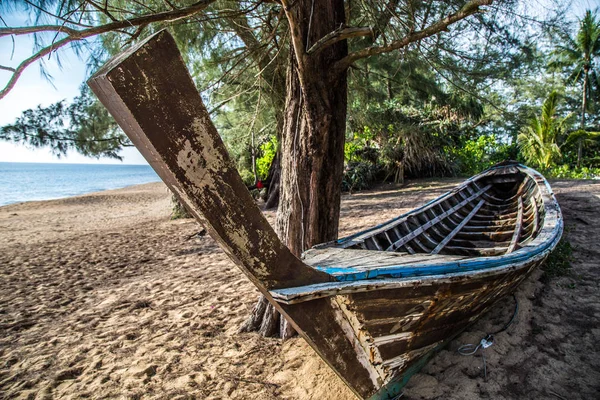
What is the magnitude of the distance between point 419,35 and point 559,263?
112 inches

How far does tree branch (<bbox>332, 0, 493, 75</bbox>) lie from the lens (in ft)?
6.63

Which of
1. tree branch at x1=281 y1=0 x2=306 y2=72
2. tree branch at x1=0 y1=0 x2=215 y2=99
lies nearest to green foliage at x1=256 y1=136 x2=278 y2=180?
tree branch at x1=281 y1=0 x2=306 y2=72

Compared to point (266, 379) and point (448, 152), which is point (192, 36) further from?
point (448, 152)

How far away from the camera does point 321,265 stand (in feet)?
5.54

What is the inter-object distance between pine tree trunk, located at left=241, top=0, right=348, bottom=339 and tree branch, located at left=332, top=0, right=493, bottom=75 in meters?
0.15

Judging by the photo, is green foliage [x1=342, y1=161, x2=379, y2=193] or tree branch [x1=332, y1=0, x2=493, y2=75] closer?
tree branch [x1=332, y1=0, x2=493, y2=75]

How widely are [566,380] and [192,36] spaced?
16.0ft

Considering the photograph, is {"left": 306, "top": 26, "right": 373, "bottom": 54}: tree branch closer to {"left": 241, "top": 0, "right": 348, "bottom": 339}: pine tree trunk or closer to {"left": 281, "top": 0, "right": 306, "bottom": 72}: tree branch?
{"left": 281, "top": 0, "right": 306, "bottom": 72}: tree branch

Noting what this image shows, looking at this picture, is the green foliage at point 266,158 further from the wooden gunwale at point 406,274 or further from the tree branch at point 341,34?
the wooden gunwale at point 406,274

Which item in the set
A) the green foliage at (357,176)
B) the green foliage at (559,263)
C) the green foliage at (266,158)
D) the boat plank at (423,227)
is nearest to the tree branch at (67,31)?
the boat plank at (423,227)

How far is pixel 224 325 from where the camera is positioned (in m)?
3.06

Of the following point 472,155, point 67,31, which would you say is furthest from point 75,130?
point 472,155

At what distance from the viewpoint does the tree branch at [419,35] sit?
6.63ft

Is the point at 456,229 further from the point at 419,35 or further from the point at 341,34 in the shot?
the point at 341,34
